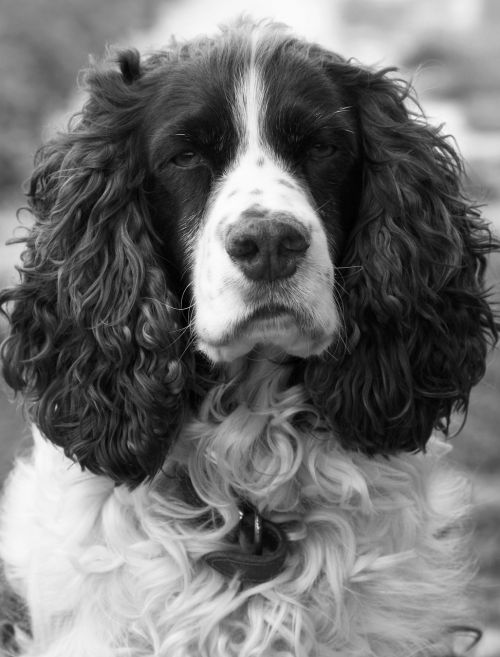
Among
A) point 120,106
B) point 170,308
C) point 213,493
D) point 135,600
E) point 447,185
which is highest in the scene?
point 120,106

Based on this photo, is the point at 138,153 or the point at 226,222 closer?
the point at 226,222

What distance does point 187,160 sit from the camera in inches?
137

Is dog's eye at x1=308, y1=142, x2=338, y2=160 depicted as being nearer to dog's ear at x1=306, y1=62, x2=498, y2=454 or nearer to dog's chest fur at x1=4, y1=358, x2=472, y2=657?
dog's ear at x1=306, y1=62, x2=498, y2=454

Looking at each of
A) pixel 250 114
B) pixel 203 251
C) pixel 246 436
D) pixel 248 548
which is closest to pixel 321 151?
pixel 250 114

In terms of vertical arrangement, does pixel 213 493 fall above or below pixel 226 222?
below

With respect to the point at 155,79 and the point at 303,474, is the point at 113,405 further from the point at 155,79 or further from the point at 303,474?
the point at 155,79

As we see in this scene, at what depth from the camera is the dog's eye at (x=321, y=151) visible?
3.50m

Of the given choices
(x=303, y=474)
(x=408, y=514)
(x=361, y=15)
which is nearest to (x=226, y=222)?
(x=303, y=474)

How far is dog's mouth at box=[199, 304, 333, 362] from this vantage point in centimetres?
325

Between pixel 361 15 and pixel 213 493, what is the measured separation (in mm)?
11346

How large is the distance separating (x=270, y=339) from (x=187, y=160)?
0.57 metres

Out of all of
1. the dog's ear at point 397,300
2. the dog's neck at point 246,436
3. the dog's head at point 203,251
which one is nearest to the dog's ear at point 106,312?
the dog's head at point 203,251

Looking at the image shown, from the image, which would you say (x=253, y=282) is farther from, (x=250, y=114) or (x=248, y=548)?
(x=248, y=548)

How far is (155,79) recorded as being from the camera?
358cm
